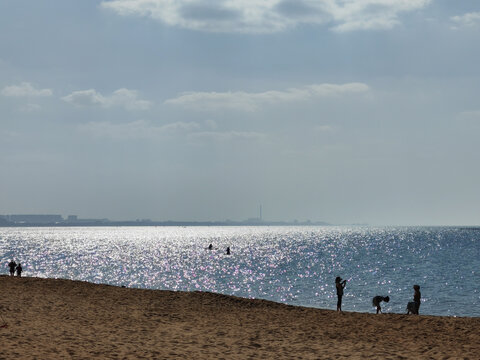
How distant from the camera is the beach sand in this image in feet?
53.2

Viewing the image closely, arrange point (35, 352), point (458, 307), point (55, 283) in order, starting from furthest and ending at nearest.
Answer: point (458, 307) < point (55, 283) < point (35, 352)

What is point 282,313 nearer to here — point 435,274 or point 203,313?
point 203,313

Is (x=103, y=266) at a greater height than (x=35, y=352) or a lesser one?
lesser

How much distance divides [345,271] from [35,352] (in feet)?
250

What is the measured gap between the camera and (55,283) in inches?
1242

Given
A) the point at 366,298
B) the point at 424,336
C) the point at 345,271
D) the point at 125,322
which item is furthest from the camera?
the point at 345,271

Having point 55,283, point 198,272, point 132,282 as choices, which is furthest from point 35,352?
point 198,272

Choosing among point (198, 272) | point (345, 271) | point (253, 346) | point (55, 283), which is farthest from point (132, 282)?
point (253, 346)

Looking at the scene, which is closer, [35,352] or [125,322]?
[35,352]

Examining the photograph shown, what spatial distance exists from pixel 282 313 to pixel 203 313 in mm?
3836

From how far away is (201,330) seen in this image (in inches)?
794

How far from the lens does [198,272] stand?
8669 centimetres

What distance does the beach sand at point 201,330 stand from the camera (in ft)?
53.2

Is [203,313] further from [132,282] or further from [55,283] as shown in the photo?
[132,282]
